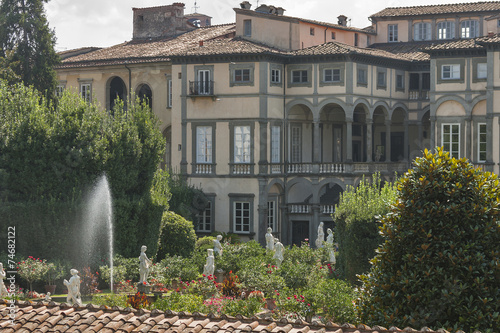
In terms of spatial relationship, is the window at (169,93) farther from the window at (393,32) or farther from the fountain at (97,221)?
the fountain at (97,221)

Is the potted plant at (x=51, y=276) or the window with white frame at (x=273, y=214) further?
the window with white frame at (x=273, y=214)

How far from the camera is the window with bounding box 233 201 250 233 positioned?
5025 centimetres

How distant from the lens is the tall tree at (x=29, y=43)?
5119cm

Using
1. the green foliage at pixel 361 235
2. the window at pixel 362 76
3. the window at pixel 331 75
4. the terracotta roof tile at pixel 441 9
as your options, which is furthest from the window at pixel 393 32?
the green foliage at pixel 361 235

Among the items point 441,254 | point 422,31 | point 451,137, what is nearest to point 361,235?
point 441,254

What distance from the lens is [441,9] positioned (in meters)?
59.1

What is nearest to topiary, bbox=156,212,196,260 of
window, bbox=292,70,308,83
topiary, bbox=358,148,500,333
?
window, bbox=292,70,308,83

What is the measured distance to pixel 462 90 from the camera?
162ft

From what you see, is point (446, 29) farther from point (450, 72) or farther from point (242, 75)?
point (242, 75)

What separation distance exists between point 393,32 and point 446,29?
3.65 meters

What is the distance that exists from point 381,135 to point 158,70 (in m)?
14.9

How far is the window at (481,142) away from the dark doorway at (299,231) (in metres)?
10.1

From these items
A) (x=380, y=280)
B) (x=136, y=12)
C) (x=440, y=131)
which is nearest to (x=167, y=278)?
(x=380, y=280)

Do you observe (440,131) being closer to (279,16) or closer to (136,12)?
(279,16)
